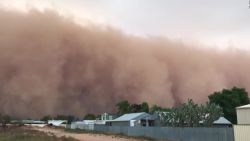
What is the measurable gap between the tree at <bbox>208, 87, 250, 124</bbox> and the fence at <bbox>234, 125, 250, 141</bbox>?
192ft

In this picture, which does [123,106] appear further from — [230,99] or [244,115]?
[244,115]

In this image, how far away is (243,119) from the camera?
117ft

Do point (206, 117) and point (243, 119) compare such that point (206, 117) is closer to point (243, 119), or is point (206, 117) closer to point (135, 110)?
point (243, 119)

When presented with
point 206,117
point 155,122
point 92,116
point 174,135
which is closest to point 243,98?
point 155,122

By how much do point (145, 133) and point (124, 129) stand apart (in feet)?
38.3

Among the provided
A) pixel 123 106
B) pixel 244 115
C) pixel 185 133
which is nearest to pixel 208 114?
pixel 185 133

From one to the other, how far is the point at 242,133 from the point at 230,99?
2444 inches

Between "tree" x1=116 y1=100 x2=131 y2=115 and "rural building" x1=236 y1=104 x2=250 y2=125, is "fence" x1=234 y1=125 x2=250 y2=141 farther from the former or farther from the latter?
"tree" x1=116 y1=100 x2=131 y2=115

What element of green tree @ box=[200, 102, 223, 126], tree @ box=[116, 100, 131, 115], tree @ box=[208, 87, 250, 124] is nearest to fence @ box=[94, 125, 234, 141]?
green tree @ box=[200, 102, 223, 126]

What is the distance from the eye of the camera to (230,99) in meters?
93.4

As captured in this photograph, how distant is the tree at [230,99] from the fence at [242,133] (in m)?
58.6

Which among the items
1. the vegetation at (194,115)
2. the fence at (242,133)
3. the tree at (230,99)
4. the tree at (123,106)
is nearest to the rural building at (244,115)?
the fence at (242,133)

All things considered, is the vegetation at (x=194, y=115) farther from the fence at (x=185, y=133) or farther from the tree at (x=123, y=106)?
the tree at (x=123, y=106)

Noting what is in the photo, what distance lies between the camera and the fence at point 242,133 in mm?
32344
